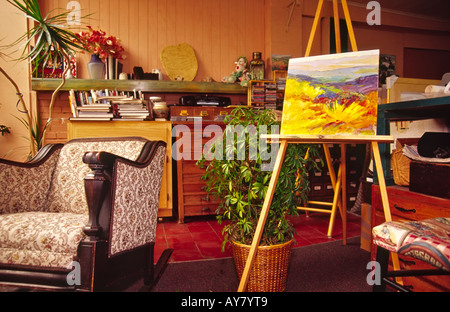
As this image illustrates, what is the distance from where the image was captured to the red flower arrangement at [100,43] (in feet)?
10.7

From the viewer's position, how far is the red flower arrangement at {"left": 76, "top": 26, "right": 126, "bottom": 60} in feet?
10.7

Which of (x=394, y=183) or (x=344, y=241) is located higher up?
(x=394, y=183)

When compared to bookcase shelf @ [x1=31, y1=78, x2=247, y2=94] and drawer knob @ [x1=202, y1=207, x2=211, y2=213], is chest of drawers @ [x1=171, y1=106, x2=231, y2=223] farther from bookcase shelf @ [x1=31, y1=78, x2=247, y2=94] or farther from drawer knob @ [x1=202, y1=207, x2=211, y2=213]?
bookcase shelf @ [x1=31, y1=78, x2=247, y2=94]

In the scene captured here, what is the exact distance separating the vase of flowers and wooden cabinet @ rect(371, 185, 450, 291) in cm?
297

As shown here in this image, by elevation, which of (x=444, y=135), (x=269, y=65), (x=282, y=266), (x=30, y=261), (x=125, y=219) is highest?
(x=269, y=65)

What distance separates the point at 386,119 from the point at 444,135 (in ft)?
1.05

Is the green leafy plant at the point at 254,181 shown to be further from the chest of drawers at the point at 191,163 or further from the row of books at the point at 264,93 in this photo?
the row of books at the point at 264,93

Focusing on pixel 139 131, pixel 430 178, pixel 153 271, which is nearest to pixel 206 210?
pixel 139 131

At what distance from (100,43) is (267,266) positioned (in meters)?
2.96

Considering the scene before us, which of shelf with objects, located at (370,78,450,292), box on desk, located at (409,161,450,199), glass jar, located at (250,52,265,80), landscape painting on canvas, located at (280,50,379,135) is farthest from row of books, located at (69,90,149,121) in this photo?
box on desk, located at (409,161,450,199)

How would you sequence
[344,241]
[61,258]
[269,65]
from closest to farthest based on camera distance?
1. [61,258]
2. [344,241]
3. [269,65]

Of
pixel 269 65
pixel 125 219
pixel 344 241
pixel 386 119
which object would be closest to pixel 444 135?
pixel 386 119

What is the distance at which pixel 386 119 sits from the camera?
189cm
